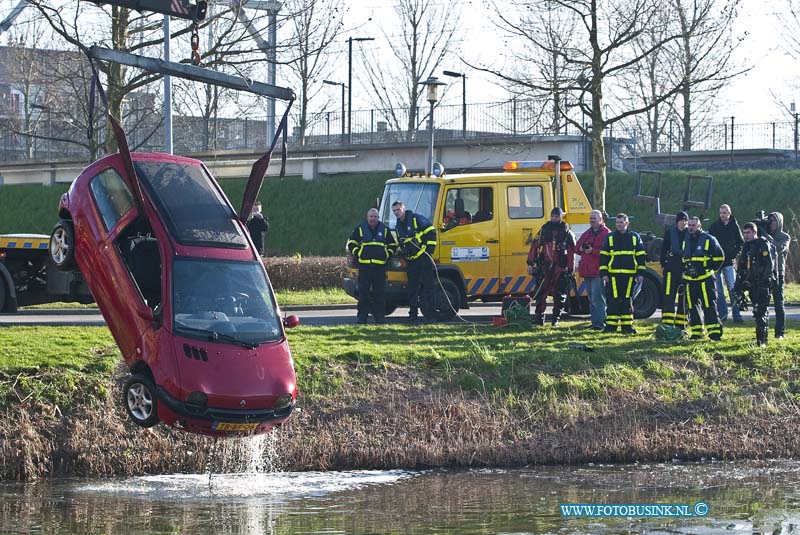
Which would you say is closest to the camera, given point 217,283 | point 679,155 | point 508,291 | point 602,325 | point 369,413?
point 217,283

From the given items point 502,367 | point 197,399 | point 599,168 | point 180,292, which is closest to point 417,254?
point 502,367

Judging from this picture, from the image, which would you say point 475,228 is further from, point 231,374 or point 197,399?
point 197,399

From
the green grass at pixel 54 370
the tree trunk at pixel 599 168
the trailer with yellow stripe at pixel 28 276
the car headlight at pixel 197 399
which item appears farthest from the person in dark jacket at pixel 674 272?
the tree trunk at pixel 599 168

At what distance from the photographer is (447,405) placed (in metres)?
15.1

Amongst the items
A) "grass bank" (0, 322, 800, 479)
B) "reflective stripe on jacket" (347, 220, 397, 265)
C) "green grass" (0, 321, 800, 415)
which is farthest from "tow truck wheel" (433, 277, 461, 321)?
"grass bank" (0, 322, 800, 479)

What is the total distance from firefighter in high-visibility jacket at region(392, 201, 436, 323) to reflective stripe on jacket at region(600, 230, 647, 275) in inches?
106

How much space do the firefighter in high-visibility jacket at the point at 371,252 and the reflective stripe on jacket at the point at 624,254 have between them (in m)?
3.25

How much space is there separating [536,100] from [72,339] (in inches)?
594

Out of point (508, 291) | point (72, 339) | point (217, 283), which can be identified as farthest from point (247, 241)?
point (508, 291)

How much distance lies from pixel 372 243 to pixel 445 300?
1.74 meters

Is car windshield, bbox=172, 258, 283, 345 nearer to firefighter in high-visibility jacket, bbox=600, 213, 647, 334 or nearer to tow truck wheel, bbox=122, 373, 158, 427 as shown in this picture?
tow truck wheel, bbox=122, 373, 158, 427

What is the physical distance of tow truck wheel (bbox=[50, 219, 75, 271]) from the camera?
1357 centimetres

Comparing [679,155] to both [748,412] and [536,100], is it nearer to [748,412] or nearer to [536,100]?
[536,100]

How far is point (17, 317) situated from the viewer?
20781mm
